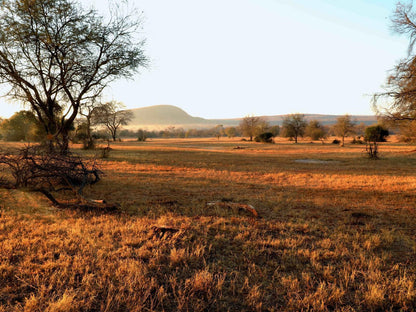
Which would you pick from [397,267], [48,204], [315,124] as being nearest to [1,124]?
[48,204]

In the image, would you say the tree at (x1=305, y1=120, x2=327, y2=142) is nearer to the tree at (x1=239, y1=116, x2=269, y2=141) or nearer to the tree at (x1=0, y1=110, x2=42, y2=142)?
the tree at (x1=239, y1=116, x2=269, y2=141)

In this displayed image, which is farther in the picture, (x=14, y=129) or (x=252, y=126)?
(x=252, y=126)

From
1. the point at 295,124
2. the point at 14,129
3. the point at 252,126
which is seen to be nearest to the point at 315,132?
the point at 295,124

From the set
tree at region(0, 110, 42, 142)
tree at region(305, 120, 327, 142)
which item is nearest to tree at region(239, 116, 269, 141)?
tree at region(305, 120, 327, 142)

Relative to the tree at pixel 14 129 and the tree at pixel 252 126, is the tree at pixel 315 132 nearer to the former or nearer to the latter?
the tree at pixel 252 126

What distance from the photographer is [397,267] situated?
385cm

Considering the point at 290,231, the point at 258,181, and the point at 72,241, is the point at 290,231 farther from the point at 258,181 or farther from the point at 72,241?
the point at 258,181

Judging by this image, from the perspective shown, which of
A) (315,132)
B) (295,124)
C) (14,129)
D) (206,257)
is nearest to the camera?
(206,257)

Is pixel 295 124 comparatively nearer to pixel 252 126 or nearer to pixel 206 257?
pixel 252 126

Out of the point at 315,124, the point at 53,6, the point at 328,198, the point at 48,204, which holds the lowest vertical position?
the point at 328,198

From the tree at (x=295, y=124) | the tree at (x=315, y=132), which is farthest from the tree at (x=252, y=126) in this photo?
the tree at (x=315, y=132)

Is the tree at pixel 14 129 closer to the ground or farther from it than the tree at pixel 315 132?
farther from it

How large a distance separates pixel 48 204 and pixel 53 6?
12.4m

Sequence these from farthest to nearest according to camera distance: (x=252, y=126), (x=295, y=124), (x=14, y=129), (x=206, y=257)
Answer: (x=252, y=126) → (x=295, y=124) → (x=14, y=129) → (x=206, y=257)
